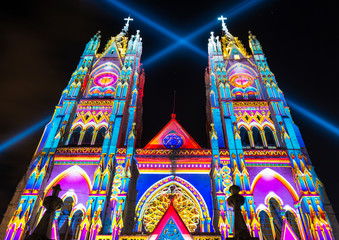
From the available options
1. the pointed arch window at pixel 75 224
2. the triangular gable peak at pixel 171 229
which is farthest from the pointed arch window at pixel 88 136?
the triangular gable peak at pixel 171 229

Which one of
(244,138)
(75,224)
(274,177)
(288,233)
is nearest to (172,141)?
(244,138)

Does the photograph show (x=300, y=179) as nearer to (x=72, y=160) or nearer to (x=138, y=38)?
(x=72, y=160)

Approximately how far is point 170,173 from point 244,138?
6.40 metres

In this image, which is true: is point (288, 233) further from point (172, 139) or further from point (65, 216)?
point (65, 216)

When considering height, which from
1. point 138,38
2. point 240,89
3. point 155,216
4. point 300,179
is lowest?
point 155,216

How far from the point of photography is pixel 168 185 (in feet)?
Answer: 61.1

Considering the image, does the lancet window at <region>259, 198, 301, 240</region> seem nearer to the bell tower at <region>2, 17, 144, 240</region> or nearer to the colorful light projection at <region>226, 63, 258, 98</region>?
the bell tower at <region>2, 17, 144, 240</region>

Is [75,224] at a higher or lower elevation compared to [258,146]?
lower

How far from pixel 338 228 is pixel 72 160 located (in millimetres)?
16185

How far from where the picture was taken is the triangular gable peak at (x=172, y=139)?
21.4 metres

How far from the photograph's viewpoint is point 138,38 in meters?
30.6

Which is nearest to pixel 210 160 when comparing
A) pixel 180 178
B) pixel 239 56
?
pixel 180 178

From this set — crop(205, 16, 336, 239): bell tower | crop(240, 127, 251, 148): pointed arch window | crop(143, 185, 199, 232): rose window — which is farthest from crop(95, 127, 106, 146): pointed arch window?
crop(240, 127, 251, 148): pointed arch window

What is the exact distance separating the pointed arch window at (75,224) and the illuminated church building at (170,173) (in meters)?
0.06
